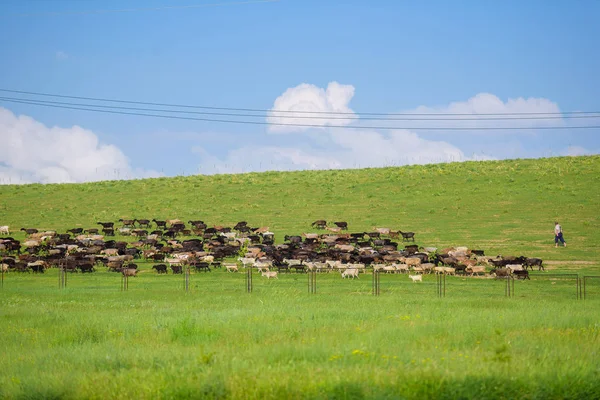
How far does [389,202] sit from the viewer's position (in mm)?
74875

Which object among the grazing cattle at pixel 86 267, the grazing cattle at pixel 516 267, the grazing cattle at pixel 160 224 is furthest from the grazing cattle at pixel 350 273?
the grazing cattle at pixel 160 224

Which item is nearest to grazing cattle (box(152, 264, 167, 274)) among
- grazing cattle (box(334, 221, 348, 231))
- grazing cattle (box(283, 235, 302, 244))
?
grazing cattle (box(283, 235, 302, 244))

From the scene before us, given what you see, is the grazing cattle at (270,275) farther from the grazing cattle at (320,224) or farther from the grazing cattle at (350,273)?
the grazing cattle at (320,224)

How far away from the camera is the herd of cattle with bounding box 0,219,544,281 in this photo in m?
43.7

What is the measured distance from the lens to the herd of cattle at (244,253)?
43.7 meters

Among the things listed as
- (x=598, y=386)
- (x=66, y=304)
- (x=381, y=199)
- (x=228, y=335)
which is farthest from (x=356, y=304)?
(x=381, y=199)

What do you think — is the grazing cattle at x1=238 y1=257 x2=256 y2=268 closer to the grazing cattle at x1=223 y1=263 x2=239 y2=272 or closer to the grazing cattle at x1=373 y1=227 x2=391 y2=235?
the grazing cattle at x1=223 y1=263 x2=239 y2=272

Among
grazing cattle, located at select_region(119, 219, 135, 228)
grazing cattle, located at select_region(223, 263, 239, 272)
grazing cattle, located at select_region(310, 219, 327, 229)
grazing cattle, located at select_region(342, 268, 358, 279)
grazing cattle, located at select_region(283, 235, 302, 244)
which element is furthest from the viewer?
grazing cattle, located at select_region(119, 219, 135, 228)

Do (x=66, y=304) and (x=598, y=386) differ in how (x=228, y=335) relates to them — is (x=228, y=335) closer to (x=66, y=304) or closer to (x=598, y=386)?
(x=598, y=386)

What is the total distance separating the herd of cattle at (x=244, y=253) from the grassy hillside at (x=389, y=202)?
419 centimetres

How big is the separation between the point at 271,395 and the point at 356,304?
13552 millimetres

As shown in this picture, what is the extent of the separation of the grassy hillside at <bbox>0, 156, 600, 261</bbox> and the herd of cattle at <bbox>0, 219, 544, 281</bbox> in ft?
13.8

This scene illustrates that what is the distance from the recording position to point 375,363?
16094 mm

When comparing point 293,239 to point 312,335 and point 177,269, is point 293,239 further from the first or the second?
point 312,335
